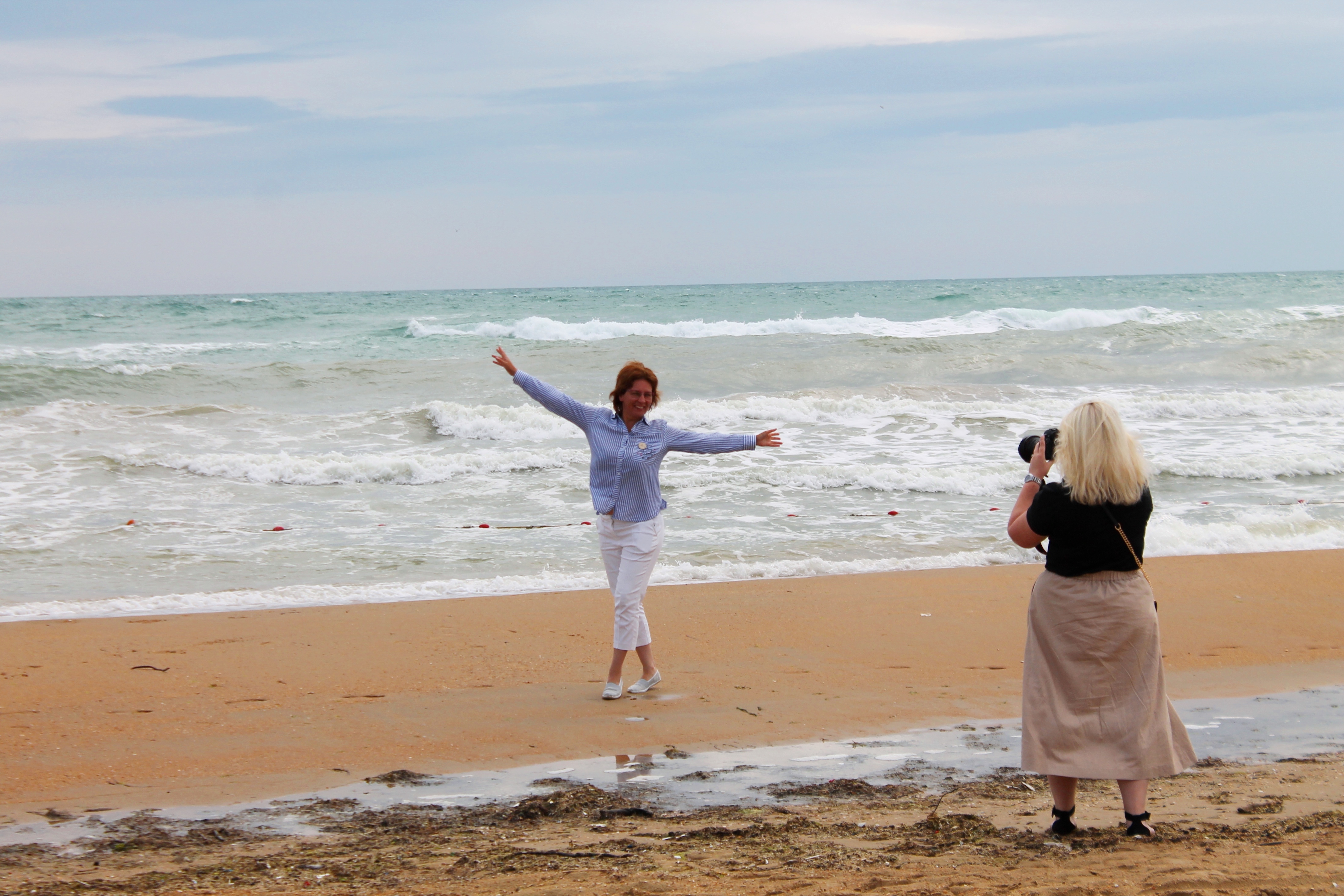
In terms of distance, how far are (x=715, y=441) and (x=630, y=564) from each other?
31.4 inches

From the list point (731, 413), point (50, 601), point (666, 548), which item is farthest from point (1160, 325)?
point (50, 601)

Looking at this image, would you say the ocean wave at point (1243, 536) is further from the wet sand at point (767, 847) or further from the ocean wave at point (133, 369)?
the ocean wave at point (133, 369)

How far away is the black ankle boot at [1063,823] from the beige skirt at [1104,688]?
6.1 inches

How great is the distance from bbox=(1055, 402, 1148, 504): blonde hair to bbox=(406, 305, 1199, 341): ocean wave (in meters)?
30.7

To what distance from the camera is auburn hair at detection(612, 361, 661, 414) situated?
17.8ft

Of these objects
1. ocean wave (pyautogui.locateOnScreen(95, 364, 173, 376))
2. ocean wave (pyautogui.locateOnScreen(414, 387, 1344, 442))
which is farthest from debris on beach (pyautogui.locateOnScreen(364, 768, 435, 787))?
ocean wave (pyautogui.locateOnScreen(95, 364, 173, 376))

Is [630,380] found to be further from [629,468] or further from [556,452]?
[556,452]

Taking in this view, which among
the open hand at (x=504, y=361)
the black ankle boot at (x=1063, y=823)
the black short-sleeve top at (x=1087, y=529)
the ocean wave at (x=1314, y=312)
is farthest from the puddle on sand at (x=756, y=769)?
the ocean wave at (x=1314, y=312)

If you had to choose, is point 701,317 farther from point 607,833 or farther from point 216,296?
point 607,833

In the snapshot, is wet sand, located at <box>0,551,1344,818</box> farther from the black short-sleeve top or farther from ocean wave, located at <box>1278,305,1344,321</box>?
ocean wave, located at <box>1278,305,1344,321</box>

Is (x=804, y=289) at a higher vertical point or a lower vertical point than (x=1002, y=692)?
higher

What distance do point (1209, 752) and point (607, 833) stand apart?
9.24 ft

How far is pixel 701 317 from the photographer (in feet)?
150

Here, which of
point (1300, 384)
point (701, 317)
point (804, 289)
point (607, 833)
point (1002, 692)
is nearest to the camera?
point (607, 833)
